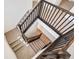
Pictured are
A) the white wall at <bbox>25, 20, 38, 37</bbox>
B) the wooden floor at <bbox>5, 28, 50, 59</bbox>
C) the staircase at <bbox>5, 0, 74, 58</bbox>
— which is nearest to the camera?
the staircase at <bbox>5, 0, 74, 58</bbox>

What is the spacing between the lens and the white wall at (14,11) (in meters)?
3.21

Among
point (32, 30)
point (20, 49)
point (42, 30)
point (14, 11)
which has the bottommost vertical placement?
point (20, 49)

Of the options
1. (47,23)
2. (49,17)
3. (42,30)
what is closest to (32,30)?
(42,30)

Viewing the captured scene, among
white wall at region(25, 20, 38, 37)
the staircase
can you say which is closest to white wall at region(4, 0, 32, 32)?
the staircase

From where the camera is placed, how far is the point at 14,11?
3.38 m

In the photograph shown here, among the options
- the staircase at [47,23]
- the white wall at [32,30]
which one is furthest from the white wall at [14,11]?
the white wall at [32,30]

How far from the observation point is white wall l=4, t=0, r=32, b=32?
3.21 metres

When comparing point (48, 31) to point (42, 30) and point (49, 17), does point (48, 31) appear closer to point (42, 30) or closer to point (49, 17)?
point (42, 30)

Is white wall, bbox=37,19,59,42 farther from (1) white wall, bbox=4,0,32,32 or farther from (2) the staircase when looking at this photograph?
(1) white wall, bbox=4,0,32,32

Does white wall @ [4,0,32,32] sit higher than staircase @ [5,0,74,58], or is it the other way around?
white wall @ [4,0,32,32]

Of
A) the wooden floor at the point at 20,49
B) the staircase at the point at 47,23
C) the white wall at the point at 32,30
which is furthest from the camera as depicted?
the wooden floor at the point at 20,49

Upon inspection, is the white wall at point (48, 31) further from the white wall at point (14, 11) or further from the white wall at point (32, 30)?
the white wall at point (14, 11)
